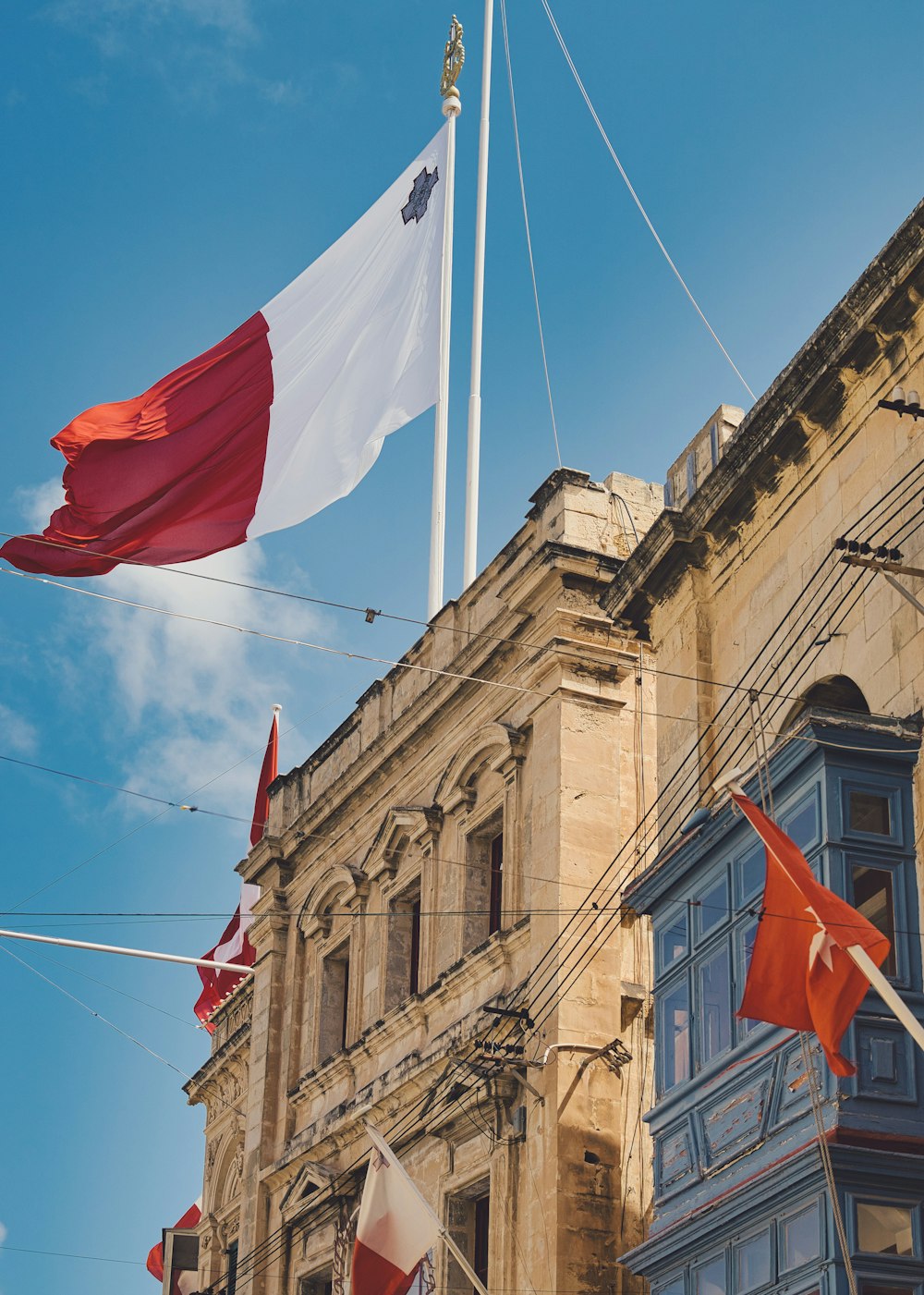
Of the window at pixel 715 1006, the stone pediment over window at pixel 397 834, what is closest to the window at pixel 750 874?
the window at pixel 715 1006

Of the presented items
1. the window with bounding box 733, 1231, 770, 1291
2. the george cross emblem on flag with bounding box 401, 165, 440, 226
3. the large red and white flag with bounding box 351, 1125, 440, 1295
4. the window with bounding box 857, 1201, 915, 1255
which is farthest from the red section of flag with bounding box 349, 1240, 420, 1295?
the george cross emblem on flag with bounding box 401, 165, 440, 226

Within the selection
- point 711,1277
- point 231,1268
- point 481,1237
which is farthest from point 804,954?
point 231,1268

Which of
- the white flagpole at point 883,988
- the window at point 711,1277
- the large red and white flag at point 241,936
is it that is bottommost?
the window at point 711,1277

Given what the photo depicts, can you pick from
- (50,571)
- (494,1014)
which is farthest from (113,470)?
(494,1014)

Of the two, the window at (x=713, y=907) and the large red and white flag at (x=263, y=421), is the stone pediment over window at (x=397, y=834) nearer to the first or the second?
the large red and white flag at (x=263, y=421)

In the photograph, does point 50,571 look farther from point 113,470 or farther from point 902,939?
point 902,939

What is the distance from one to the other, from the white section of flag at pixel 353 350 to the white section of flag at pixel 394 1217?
20.0ft

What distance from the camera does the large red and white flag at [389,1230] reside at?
20.5 meters

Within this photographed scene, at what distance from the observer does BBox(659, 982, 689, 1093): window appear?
18547 millimetres

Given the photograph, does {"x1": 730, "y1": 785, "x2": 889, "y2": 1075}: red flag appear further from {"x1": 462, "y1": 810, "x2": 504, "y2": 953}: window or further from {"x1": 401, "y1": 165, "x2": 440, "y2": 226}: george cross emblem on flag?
{"x1": 401, "y1": 165, "x2": 440, "y2": 226}: george cross emblem on flag

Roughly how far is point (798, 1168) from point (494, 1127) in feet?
24.6

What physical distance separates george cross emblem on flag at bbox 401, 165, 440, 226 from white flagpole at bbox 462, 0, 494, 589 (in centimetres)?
277

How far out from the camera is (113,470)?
826 inches

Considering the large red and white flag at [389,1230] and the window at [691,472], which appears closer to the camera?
the large red and white flag at [389,1230]
